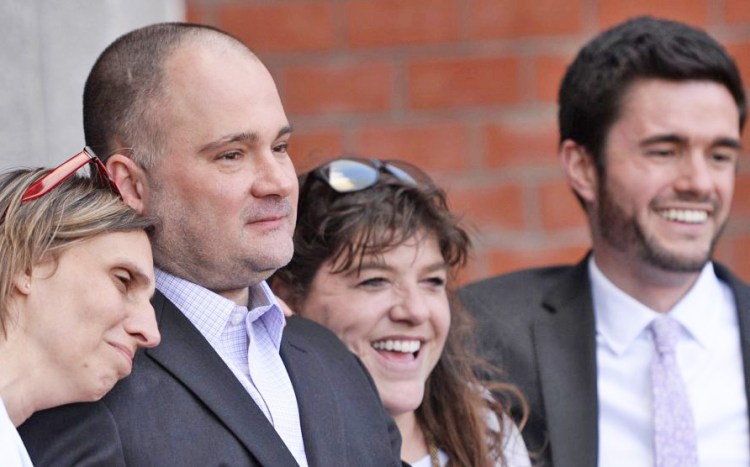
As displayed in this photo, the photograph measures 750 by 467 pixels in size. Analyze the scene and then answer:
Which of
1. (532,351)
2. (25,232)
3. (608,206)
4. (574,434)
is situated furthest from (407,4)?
(25,232)

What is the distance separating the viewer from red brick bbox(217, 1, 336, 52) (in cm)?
418

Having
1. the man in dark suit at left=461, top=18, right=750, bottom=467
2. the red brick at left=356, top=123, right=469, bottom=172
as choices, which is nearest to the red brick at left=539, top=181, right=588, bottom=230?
the red brick at left=356, top=123, right=469, bottom=172

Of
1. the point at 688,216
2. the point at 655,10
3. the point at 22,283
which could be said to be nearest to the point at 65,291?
the point at 22,283

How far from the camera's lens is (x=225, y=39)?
2447 millimetres

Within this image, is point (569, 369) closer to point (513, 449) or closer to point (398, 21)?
point (513, 449)

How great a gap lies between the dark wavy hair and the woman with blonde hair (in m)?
0.84

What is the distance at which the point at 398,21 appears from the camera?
423 centimetres

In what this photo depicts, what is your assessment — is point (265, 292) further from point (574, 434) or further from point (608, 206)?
point (608, 206)

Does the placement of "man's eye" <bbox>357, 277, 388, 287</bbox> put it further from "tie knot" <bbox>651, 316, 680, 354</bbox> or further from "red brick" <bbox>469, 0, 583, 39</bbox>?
"red brick" <bbox>469, 0, 583, 39</bbox>

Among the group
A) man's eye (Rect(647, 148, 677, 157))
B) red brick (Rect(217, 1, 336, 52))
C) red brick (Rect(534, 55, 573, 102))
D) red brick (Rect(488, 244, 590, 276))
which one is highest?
red brick (Rect(217, 1, 336, 52))

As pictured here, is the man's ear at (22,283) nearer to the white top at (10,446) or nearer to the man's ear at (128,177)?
the white top at (10,446)

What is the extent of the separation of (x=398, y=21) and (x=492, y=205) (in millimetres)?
640

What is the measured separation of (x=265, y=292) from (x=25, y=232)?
0.57 metres

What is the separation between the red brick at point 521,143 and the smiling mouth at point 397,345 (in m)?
1.38
